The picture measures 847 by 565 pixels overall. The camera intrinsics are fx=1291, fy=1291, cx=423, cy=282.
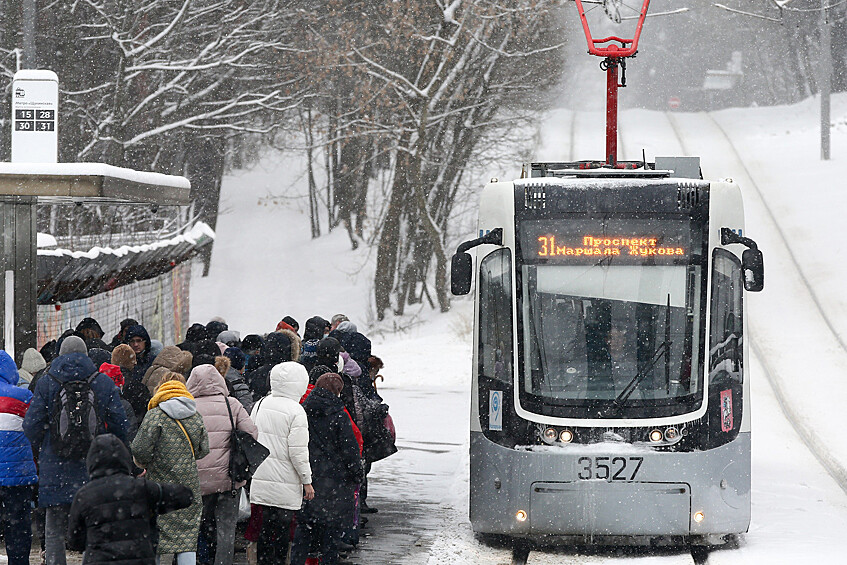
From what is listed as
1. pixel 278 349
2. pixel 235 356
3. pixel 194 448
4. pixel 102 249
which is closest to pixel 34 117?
pixel 235 356

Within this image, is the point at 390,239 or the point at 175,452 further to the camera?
the point at 390,239

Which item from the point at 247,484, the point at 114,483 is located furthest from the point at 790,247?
the point at 114,483

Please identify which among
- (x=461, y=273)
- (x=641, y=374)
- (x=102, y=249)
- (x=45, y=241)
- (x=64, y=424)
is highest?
(x=45, y=241)

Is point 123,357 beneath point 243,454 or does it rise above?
above

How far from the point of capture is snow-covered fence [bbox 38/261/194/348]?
1692cm

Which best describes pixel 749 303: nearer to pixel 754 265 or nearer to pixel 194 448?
pixel 754 265

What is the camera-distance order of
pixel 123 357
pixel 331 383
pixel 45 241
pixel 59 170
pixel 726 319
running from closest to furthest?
pixel 331 383 < pixel 123 357 < pixel 726 319 < pixel 59 170 < pixel 45 241

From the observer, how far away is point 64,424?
817 cm

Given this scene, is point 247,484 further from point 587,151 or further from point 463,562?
point 587,151

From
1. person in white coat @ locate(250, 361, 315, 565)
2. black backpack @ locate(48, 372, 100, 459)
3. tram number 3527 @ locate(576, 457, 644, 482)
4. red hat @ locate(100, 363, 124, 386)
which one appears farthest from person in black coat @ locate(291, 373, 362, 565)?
tram number 3527 @ locate(576, 457, 644, 482)

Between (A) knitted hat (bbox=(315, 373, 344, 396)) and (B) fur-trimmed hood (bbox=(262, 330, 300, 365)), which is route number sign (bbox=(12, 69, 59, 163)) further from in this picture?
(A) knitted hat (bbox=(315, 373, 344, 396))

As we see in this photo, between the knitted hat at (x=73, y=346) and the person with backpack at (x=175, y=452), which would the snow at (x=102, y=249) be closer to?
the knitted hat at (x=73, y=346)

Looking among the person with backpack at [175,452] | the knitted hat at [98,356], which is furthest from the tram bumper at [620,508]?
the knitted hat at [98,356]

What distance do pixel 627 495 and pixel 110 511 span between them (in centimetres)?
520
